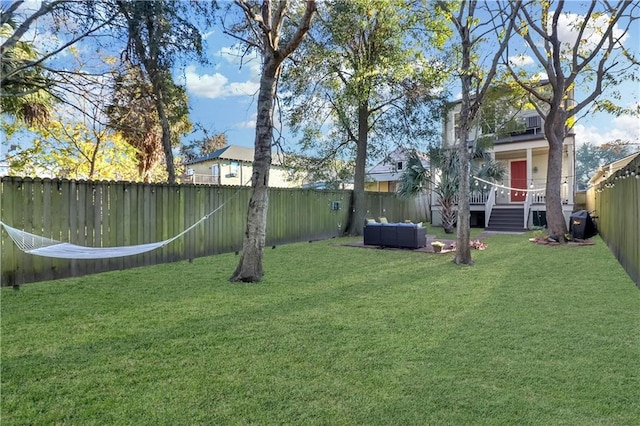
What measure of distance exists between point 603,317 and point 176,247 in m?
→ 7.19

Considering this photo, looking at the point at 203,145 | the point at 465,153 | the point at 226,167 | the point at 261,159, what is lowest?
the point at 261,159

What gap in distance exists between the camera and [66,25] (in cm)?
661

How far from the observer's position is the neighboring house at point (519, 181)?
15.0 meters

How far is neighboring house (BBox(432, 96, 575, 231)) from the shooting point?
15.0 m

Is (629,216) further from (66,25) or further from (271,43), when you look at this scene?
(66,25)

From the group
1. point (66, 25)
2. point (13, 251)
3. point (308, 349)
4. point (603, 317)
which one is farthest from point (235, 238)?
point (603, 317)

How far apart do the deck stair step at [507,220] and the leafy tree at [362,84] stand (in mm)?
4683

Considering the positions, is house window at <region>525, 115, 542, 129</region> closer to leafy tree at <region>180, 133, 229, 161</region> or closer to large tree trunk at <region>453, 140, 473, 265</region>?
large tree trunk at <region>453, 140, 473, 265</region>

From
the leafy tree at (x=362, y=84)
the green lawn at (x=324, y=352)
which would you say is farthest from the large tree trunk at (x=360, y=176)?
the green lawn at (x=324, y=352)

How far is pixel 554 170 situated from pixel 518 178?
24.0 ft

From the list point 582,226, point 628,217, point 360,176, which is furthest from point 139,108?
point 582,226

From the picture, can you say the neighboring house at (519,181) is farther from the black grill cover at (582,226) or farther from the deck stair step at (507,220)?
the black grill cover at (582,226)

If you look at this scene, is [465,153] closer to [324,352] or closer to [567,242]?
[567,242]

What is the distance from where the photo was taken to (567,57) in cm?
1170
